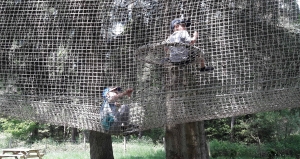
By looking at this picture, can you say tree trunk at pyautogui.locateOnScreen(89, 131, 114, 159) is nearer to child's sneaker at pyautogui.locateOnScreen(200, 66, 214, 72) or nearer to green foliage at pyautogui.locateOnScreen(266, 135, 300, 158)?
child's sneaker at pyautogui.locateOnScreen(200, 66, 214, 72)

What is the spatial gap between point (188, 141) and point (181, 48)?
3.35ft

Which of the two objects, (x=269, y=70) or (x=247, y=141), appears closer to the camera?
(x=269, y=70)

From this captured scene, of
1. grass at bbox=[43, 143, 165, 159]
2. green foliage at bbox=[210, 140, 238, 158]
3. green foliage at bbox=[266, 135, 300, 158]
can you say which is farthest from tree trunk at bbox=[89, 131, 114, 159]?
green foliage at bbox=[266, 135, 300, 158]

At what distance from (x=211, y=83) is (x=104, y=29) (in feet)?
2.91

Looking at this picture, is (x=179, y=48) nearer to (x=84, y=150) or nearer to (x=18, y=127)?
(x=84, y=150)

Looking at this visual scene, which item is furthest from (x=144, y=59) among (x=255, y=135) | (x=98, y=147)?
(x=255, y=135)

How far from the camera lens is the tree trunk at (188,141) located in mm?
2779

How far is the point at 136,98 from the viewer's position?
7.27ft

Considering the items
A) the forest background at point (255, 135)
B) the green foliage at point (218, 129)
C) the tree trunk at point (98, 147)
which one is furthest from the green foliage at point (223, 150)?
the tree trunk at point (98, 147)

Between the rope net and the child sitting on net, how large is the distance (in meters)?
0.03

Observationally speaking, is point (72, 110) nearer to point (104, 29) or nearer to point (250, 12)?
point (104, 29)

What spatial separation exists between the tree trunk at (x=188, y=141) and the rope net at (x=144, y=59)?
2.15ft

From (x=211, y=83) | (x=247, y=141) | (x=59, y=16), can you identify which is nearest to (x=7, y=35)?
(x=59, y=16)

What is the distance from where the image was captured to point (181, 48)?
6.98ft
